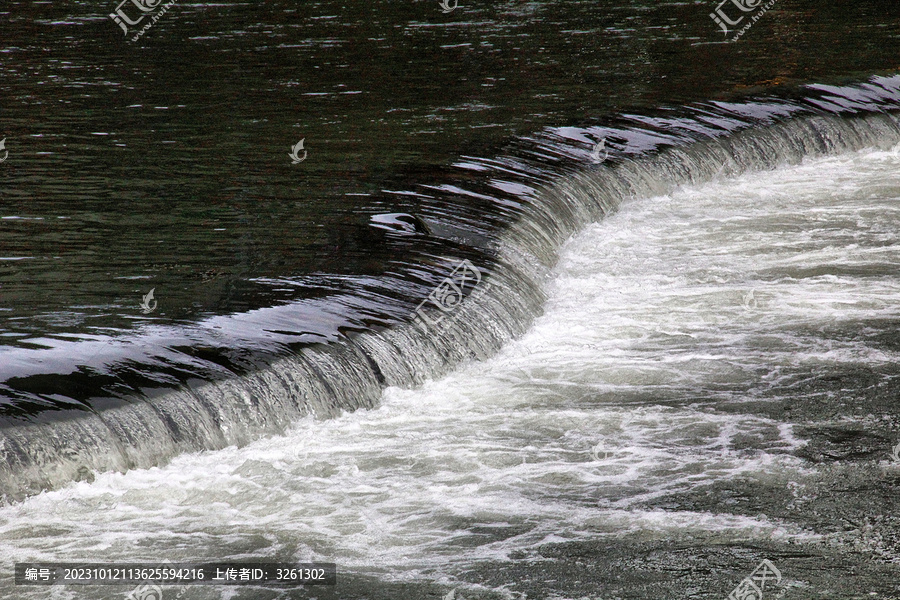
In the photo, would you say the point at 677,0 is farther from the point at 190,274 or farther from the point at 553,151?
the point at 190,274

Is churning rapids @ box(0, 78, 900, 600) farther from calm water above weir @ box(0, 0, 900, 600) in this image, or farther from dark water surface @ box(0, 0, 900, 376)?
dark water surface @ box(0, 0, 900, 376)

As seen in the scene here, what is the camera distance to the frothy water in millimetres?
6223

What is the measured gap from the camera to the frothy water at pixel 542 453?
622cm

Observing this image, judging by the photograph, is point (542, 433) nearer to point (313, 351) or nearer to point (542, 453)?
point (542, 453)

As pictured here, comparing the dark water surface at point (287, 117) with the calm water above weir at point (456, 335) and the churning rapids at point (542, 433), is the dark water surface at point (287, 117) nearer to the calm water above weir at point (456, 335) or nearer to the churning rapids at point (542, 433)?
the calm water above weir at point (456, 335)

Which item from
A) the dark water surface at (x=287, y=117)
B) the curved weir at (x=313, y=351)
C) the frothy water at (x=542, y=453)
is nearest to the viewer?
the frothy water at (x=542, y=453)

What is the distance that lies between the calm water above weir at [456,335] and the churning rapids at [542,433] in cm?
3

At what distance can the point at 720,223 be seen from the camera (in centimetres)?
1343

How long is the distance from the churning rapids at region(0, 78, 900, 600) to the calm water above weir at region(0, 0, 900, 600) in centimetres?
3

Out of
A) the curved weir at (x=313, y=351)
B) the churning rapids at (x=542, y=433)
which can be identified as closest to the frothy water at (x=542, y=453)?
the churning rapids at (x=542, y=433)

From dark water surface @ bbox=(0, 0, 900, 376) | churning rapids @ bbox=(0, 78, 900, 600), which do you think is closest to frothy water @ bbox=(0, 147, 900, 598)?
churning rapids @ bbox=(0, 78, 900, 600)

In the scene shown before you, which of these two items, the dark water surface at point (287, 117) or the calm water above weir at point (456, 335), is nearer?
the calm water above weir at point (456, 335)

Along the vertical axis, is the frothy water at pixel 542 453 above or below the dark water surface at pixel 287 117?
below

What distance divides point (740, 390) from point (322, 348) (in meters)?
3.21
